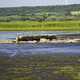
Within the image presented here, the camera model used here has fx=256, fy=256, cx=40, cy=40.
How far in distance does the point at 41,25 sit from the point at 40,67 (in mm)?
748

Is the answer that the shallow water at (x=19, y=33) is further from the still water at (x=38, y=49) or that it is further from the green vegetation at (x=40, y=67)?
the green vegetation at (x=40, y=67)

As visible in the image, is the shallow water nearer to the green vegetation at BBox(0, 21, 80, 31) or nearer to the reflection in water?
the green vegetation at BBox(0, 21, 80, 31)

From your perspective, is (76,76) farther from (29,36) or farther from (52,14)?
(52,14)

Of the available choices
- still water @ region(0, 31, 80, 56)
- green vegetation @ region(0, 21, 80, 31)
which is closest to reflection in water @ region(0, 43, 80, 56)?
still water @ region(0, 31, 80, 56)

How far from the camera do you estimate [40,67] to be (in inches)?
78.9

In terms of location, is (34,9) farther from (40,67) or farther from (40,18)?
(40,67)

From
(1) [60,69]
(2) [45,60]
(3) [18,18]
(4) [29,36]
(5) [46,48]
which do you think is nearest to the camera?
(1) [60,69]

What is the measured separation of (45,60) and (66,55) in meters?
0.20

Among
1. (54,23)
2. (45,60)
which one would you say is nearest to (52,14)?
(54,23)

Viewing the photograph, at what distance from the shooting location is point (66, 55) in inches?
87.4

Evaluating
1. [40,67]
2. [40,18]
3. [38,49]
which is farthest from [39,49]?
[40,18]

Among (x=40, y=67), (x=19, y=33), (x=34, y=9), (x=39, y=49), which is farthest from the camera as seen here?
(x=34, y=9)

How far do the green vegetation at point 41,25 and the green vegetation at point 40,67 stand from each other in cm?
49

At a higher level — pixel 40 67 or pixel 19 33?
pixel 19 33
